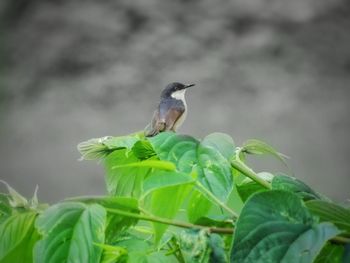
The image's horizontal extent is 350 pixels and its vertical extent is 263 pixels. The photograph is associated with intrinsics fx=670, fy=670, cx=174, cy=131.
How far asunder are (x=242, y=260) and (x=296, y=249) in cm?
2

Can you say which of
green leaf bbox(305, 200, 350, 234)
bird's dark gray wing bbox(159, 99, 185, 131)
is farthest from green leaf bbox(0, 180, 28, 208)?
bird's dark gray wing bbox(159, 99, 185, 131)

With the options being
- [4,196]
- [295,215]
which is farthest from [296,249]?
[4,196]

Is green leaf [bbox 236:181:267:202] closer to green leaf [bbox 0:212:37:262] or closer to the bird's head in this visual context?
green leaf [bbox 0:212:37:262]

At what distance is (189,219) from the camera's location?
296mm

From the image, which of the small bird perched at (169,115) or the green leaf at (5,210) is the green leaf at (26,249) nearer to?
the green leaf at (5,210)

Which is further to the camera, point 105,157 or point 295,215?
point 105,157

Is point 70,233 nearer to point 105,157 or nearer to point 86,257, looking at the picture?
point 86,257

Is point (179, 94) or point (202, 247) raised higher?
point (202, 247)

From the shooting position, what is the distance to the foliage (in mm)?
222

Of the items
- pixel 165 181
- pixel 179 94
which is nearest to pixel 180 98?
pixel 179 94

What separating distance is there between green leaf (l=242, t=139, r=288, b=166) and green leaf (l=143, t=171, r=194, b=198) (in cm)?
8

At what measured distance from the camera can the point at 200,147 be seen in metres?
0.28

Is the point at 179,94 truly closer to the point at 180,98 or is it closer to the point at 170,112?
the point at 180,98

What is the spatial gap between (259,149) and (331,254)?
0.10m
